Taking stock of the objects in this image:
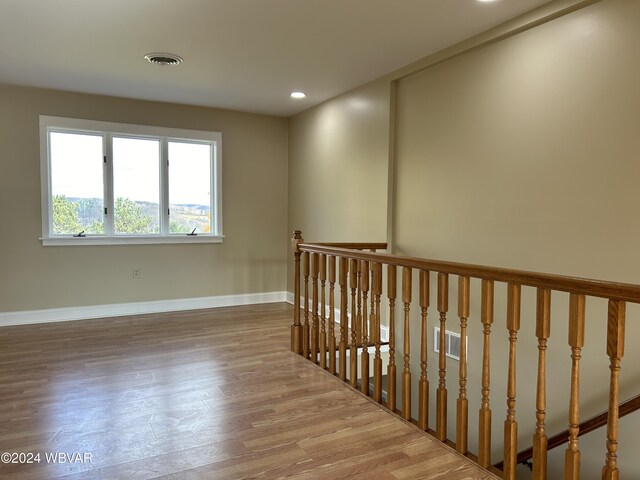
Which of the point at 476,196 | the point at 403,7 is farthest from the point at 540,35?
the point at 476,196

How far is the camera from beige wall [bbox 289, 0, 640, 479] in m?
2.39

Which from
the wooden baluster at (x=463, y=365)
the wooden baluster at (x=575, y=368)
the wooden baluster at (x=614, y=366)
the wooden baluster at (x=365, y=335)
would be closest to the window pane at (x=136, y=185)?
the wooden baluster at (x=365, y=335)

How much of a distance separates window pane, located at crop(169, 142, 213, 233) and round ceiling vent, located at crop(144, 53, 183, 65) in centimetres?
163

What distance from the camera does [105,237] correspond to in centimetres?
491

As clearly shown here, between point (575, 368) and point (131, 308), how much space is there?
4.61m

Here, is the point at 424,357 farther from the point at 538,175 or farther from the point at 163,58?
the point at 163,58

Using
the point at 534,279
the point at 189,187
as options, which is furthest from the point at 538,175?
the point at 189,187

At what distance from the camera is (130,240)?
16.5ft

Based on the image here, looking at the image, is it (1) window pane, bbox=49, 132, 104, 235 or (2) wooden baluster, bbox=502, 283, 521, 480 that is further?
(1) window pane, bbox=49, 132, 104, 235

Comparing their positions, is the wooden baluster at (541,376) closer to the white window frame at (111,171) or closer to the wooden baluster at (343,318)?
the wooden baluster at (343,318)

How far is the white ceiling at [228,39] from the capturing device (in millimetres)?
2738

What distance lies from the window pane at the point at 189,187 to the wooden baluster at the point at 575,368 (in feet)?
14.8

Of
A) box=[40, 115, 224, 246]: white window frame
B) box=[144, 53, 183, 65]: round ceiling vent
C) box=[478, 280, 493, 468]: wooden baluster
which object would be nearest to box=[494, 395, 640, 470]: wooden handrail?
box=[478, 280, 493, 468]: wooden baluster

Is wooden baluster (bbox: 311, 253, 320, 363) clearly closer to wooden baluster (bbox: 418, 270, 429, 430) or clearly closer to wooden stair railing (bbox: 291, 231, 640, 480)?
wooden stair railing (bbox: 291, 231, 640, 480)
